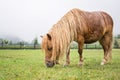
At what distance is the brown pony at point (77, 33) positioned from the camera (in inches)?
374

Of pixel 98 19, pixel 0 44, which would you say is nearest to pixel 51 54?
pixel 98 19

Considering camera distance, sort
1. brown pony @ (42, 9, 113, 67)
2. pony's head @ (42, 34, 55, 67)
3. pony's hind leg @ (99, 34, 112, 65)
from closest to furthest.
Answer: pony's head @ (42, 34, 55, 67) → brown pony @ (42, 9, 113, 67) → pony's hind leg @ (99, 34, 112, 65)

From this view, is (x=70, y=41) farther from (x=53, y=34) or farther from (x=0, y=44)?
(x=0, y=44)

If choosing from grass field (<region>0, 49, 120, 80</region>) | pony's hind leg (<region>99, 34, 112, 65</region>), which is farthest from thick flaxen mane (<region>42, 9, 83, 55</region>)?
pony's hind leg (<region>99, 34, 112, 65</region>)

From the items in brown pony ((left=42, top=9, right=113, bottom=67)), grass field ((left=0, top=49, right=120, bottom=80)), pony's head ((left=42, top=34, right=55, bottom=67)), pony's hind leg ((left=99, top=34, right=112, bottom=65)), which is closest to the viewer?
grass field ((left=0, top=49, right=120, bottom=80))

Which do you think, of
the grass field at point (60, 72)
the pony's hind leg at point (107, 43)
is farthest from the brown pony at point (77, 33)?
the grass field at point (60, 72)

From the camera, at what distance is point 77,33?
35.0 ft

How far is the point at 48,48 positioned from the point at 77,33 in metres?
1.70

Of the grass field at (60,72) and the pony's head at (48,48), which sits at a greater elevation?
the pony's head at (48,48)

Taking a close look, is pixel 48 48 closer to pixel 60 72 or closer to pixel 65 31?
pixel 65 31

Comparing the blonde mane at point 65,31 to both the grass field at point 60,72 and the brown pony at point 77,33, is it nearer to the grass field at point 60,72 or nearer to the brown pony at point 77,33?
the brown pony at point 77,33

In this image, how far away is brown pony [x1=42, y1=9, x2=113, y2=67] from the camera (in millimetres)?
9508

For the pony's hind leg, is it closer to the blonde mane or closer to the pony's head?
the blonde mane

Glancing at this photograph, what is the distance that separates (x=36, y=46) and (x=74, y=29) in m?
32.7
